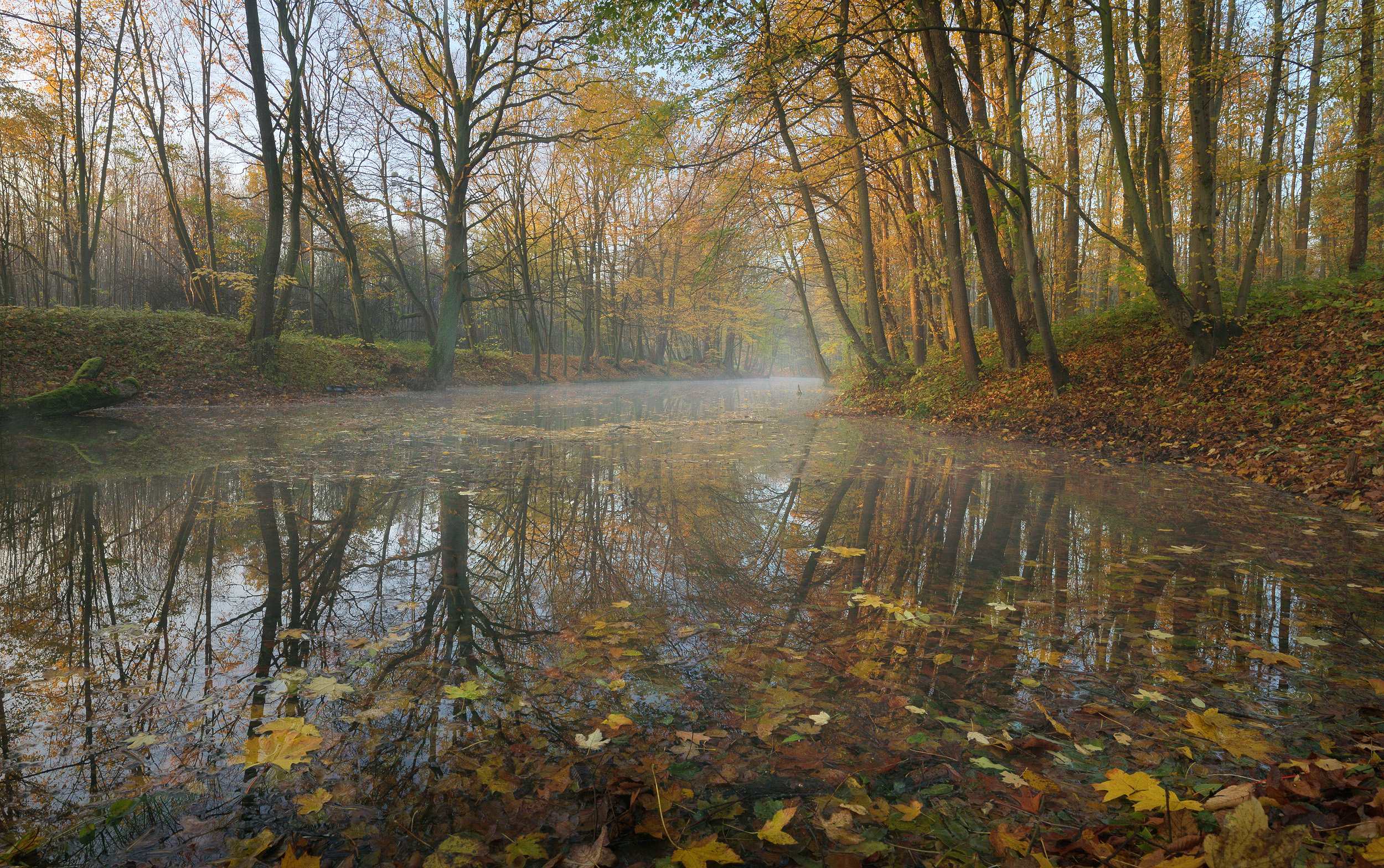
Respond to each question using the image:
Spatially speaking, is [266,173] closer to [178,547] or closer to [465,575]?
[178,547]

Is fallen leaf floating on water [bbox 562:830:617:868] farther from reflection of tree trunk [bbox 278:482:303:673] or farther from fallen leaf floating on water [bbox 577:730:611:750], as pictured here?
reflection of tree trunk [bbox 278:482:303:673]

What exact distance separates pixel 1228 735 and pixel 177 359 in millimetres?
18187

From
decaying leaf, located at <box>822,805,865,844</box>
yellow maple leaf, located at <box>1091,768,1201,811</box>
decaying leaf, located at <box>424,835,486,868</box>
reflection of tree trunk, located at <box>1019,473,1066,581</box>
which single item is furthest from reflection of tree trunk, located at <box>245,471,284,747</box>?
reflection of tree trunk, located at <box>1019,473,1066,581</box>

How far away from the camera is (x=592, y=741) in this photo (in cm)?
189

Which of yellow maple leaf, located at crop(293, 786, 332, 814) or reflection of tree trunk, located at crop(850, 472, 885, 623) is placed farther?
reflection of tree trunk, located at crop(850, 472, 885, 623)

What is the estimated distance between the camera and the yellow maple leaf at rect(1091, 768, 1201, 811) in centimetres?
156

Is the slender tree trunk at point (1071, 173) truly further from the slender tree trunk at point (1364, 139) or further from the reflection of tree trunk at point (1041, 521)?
the reflection of tree trunk at point (1041, 521)

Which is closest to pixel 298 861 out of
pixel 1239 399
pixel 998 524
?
pixel 998 524

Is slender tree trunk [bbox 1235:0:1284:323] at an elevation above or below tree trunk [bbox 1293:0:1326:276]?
below

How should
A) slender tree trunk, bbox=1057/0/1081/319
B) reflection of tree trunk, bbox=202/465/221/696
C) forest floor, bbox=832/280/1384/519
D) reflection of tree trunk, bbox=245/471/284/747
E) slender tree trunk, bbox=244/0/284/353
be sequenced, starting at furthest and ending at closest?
slender tree trunk, bbox=244/0/284/353 → slender tree trunk, bbox=1057/0/1081/319 → forest floor, bbox=832/280/1384/519 → reflection of tree trunk, bbox=202/465/221/696 → reflection of tree trunk, bbox=245/471/284/747

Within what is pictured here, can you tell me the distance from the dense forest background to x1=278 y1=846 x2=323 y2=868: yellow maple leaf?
7981 mm

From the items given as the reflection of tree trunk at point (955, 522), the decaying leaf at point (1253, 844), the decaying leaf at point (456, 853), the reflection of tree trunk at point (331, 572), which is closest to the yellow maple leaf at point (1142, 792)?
the decaying leaf at point (1253, 844)

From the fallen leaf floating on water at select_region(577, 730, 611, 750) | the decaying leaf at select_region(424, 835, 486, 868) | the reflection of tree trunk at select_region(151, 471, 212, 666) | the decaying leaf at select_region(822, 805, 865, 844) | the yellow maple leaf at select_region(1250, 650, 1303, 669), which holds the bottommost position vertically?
the decaying leaf at select_region(822, 805, 865, 844)

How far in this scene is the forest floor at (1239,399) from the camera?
594 cm
